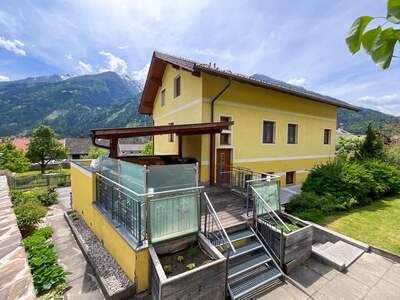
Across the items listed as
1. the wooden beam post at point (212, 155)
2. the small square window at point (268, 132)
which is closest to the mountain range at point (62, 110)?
the small square window at point (268, 132)

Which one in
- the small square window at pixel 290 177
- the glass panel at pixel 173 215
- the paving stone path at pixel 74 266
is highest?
the glass panel at pixel 173 215

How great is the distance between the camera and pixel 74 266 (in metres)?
5.30

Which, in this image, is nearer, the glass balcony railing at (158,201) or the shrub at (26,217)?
the glass balcony railing at (158,201)

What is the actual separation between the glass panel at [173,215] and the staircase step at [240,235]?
1.18m

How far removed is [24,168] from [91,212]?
2584 centimetres

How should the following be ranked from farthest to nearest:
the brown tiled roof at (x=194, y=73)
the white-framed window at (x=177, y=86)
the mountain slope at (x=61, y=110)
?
the mountain slope at (x=61, y=110) → the white-framed window at (x=177, y=86) → the brown tiled roof at (x=194, y=73)

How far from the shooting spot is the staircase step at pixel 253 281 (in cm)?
432

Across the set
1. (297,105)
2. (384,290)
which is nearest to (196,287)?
(384,290)

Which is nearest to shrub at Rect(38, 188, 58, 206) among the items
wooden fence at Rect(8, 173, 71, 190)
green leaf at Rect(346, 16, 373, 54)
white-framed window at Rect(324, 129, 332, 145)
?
wooden fence at Rect(8, 173, 71, 190)

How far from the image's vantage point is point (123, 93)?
19825cm

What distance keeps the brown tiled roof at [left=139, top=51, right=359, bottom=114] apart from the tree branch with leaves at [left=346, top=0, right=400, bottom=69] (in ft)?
23.3

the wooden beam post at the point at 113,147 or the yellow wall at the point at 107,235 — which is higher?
the wooden beam post at the point at 113,147

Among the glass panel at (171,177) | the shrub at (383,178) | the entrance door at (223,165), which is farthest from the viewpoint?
the shrub at (383,178)

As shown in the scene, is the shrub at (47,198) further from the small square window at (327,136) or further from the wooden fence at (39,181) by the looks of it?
the small square window at (327,136)
